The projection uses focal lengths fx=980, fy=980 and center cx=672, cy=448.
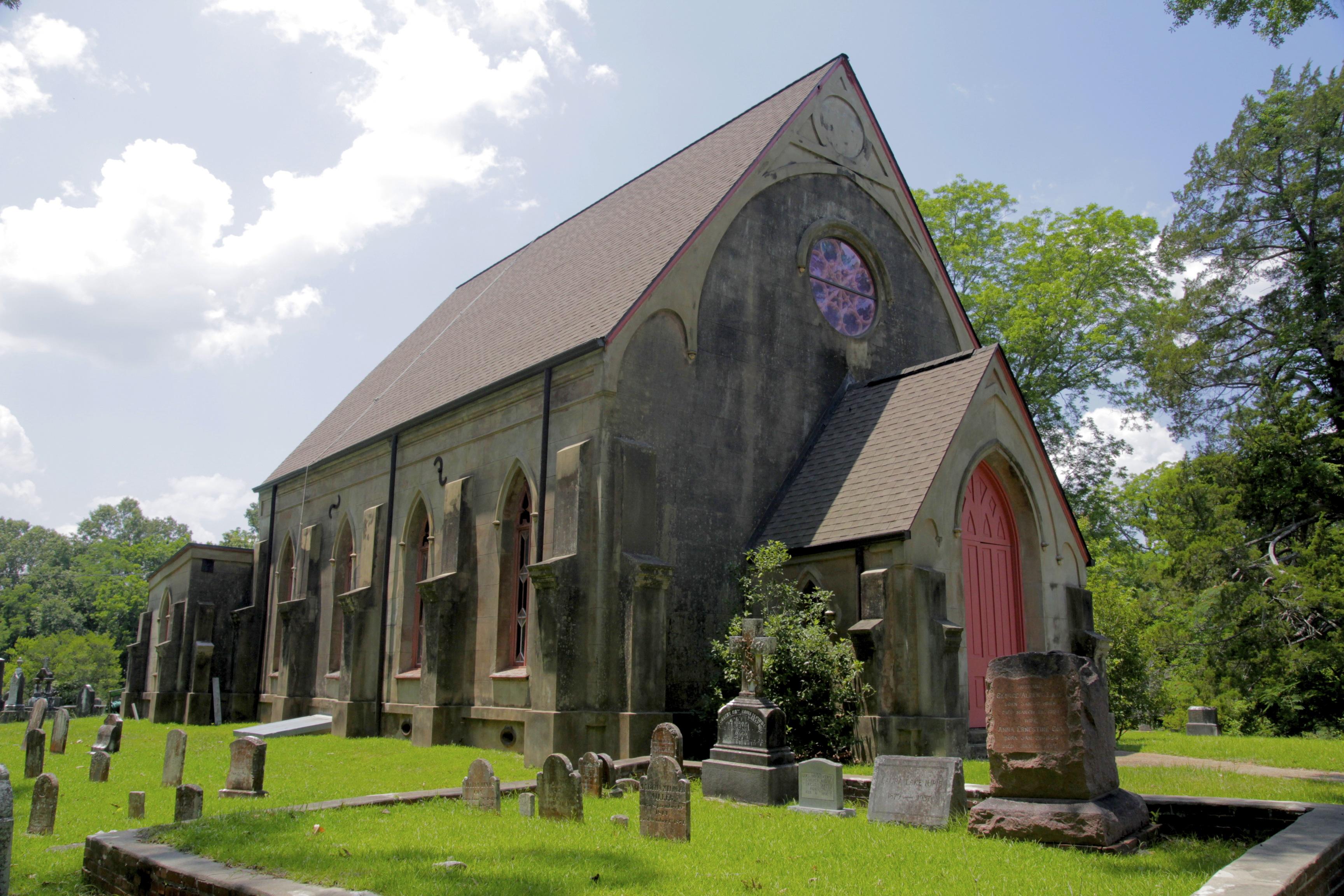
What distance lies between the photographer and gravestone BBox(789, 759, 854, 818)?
10734 mm

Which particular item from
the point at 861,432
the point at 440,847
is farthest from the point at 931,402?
the point at 440,847

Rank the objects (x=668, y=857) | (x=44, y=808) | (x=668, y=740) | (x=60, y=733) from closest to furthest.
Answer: (x=668, y=857) → (x=44, y=808) → (x=668, y=740) → (x=60, y=733)

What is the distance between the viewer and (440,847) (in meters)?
8.37

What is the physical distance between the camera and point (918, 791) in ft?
33.2

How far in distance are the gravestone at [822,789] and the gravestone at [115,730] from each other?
1278 centimetres

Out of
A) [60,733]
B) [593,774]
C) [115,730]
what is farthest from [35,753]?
[593,774]

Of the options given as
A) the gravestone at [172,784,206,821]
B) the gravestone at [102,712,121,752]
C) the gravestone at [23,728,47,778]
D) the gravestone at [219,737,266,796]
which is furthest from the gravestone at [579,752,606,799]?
the gravestone at [102,712,121,752]

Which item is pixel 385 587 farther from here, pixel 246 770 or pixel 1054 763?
pixel 1054 763

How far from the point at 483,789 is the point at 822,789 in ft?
12.2

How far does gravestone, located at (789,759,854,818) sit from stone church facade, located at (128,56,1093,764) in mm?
3972

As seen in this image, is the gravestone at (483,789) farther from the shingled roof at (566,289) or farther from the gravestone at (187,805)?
the shingled roof at (566,289)

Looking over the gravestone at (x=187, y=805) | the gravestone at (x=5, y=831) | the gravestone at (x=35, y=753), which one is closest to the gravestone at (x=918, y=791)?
the gravestone at (x=187, y=805)

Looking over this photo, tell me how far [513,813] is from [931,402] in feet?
35.1

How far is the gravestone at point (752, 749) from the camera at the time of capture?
11672mm
